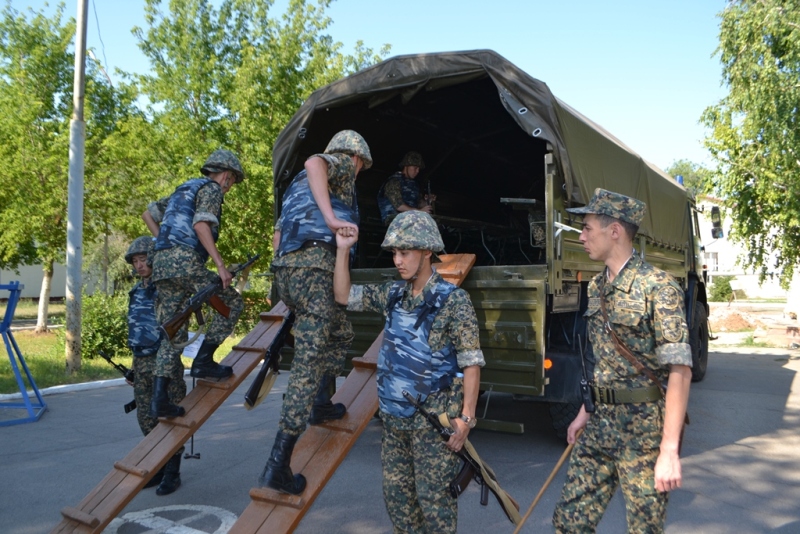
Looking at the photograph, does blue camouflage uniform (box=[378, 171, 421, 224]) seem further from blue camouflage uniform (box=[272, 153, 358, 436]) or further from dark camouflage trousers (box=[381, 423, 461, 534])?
dark camouflage trousers (box=[381, 423, 461, 534])

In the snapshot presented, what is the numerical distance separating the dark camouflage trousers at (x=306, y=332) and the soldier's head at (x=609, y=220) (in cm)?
143

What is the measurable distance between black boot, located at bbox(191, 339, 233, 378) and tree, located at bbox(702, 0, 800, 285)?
1187cm

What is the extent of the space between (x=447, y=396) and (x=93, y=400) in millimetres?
6545

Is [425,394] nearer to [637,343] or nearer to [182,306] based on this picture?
[637,343]

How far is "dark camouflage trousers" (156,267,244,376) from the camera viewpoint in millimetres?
4508

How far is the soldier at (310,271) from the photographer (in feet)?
11.3

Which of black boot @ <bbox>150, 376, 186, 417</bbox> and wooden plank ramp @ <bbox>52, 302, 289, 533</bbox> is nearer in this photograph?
wooden plank ramp @ <bbox>52, 302, 289, 533</bbox>

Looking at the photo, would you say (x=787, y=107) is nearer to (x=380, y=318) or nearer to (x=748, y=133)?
(x=748, y=133)

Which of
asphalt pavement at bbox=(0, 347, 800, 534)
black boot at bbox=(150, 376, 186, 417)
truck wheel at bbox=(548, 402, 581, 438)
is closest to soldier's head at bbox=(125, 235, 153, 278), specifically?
black boot at bbox=(150, 376, 186, 417)

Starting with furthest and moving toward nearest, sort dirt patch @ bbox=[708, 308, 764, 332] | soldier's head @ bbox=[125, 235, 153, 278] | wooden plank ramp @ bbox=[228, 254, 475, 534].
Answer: dirt patch @ bbox=[708, 308, 764, 332]
soldier's head @ bbox=[125, 235, 153, 278]
wooden plank ramp @ bbox=[228, 254, 475, 534]

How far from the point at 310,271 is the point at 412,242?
85 centimetres

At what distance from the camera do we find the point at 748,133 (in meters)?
13.9

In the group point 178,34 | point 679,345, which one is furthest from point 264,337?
point 178,34

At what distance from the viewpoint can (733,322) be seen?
19.1m
